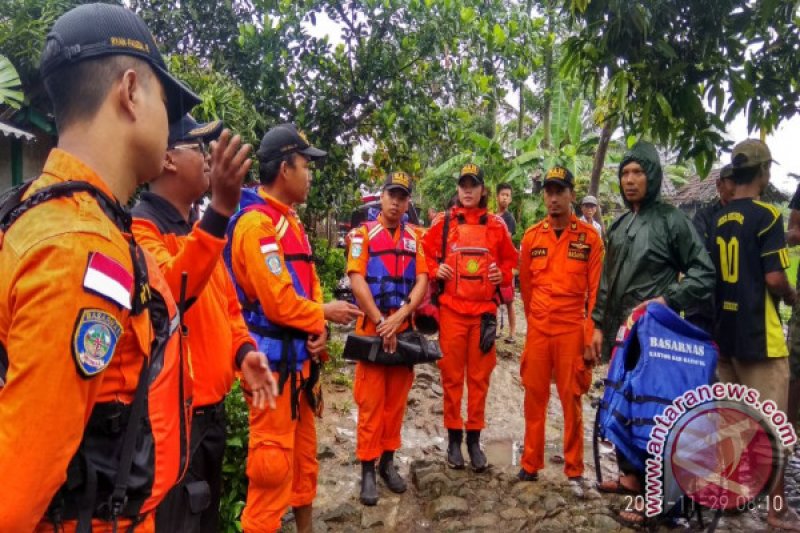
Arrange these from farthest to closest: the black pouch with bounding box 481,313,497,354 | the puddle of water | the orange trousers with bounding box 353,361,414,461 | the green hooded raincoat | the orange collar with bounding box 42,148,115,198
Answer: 1. the puddle of water
2. the black pouch with bounding box 481,313,497,354
3. the orange trousers with bounding box 353,361,414,461
4. the green hooded raincoat
5. the orange collar with bounding box 42,148,115,198

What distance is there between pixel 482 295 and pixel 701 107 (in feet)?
6.84

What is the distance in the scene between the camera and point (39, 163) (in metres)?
7.85

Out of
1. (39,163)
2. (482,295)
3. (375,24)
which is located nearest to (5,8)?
(39,163)

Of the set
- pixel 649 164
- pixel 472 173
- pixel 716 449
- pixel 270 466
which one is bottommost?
pixel 270 466

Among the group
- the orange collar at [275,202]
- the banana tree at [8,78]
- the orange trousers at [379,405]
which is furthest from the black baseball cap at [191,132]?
the banana tree at [8,78]

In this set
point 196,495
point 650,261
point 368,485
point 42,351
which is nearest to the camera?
point 42,351

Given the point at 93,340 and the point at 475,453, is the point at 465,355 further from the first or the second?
the point at 93,340

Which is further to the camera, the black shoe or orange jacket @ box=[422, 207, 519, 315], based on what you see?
orange jacket @ box=[422, 207, 519, 315]

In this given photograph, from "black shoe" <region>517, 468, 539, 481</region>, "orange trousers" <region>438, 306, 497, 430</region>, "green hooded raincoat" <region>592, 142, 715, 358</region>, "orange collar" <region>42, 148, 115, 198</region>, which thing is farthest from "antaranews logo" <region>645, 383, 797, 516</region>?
"orange collar" <region>42, 148, 115, 198</region>

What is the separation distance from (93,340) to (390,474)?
3.39 m

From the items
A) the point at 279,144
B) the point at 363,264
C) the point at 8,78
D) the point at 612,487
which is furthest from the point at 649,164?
the point at 8,78

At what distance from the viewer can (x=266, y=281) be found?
9.32 feet

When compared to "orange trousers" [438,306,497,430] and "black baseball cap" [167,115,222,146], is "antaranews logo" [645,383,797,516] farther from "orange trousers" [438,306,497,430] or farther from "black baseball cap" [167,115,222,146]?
"black baseball cap" [167,115,222,146]

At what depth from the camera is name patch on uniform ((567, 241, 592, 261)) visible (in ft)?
13.8
